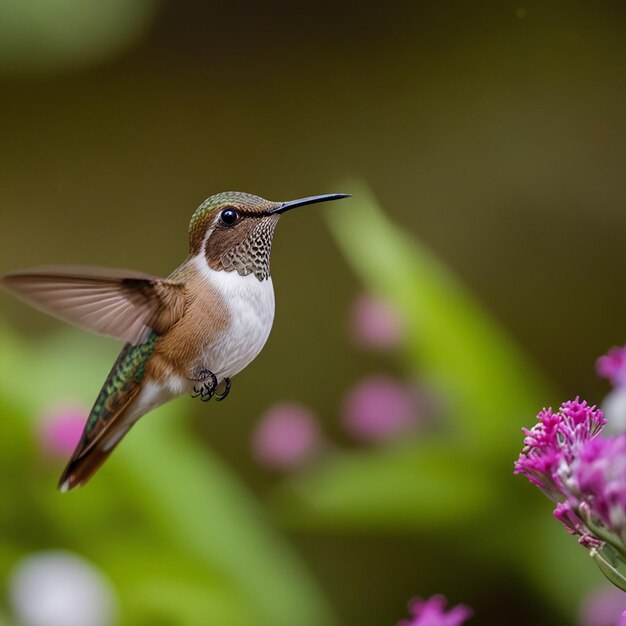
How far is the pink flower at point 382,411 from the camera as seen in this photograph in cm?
153

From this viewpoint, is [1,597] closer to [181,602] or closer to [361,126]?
[181,602]

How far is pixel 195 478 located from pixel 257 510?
0.59 ft

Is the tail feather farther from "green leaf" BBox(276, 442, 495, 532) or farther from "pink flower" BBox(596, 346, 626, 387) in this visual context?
"green leaf" BBox(276, 442, 495, 532)

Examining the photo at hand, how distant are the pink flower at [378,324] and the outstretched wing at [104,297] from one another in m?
1.01

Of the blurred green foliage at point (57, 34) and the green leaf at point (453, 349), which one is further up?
the blurred green foliage at point (57, 34)

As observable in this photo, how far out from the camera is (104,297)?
1.50 ft

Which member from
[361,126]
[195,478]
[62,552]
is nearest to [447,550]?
[195,478]

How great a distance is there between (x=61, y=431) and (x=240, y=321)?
0.90 m

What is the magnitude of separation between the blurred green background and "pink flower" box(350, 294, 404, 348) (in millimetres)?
29

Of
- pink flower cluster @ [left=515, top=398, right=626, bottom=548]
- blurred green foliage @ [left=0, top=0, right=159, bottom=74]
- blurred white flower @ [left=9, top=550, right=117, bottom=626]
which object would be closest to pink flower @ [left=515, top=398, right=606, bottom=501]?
pink flower cluster @ [left=515, top=398, right=626, bottom=548]

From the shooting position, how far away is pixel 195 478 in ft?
4.98

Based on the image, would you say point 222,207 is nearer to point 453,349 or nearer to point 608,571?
point 608,571

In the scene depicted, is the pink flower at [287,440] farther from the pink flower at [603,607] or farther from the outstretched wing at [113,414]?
the outstretched wing at [113,414]

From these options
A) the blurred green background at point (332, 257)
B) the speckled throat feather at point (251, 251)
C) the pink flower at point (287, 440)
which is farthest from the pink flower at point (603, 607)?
the speckled throat feather at point (251, 251)
